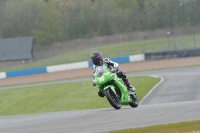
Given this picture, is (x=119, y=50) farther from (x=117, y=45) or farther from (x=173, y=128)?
(x=173, y=128)

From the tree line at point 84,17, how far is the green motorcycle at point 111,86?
160ft

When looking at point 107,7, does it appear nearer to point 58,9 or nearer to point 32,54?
point 58,9

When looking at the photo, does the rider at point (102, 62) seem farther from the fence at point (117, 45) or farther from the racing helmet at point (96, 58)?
the fence at point (117, 45)

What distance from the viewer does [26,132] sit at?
408 inches

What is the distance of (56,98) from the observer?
2906 cm

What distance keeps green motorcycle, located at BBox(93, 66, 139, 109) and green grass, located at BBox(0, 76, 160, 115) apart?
33.3ft

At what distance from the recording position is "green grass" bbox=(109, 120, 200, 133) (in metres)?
8.79

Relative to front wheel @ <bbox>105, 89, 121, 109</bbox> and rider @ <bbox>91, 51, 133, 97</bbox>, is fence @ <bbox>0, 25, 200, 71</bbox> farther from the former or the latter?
front wheel @ <bbox>105, 89, 121, 109</bbox>

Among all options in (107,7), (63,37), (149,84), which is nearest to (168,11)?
(107,7)

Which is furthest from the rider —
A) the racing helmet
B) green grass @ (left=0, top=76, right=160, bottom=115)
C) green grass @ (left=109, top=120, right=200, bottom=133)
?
green grass @ (left=0, top=76, right=160, bottom=115)

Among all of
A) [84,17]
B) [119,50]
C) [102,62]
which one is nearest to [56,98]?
[102,62]

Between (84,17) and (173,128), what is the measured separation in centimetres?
6079

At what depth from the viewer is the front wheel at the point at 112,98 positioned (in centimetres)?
1310

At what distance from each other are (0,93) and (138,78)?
9.31 meters
